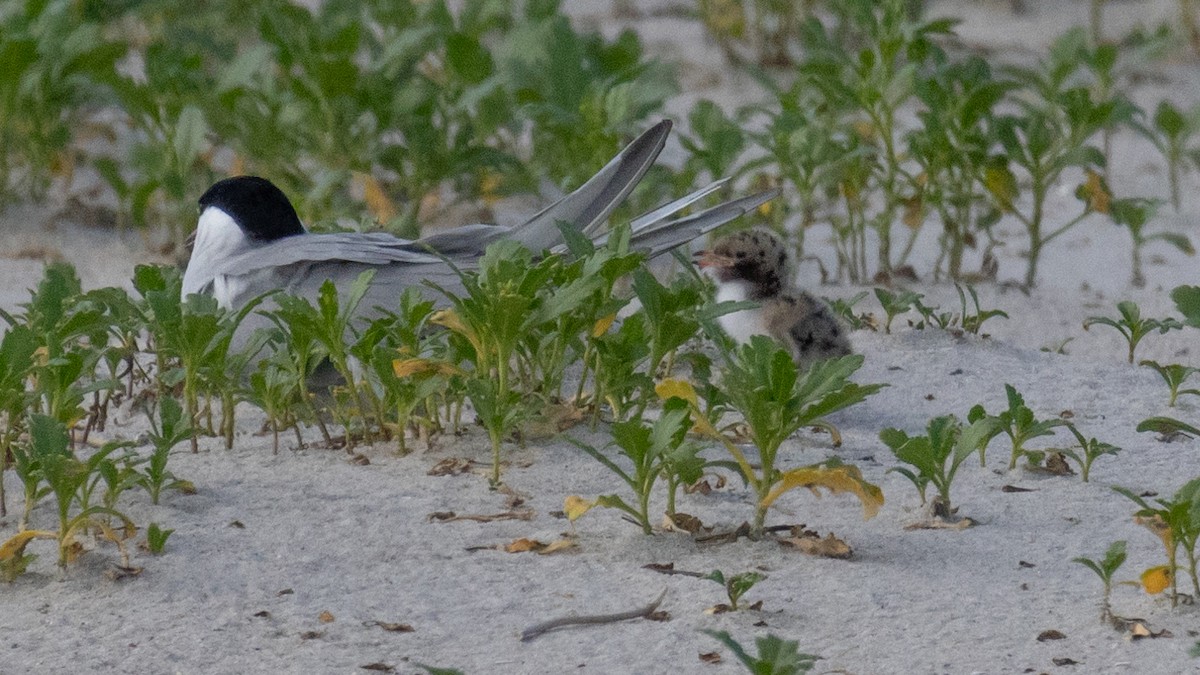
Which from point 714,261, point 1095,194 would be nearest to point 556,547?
point 714,261

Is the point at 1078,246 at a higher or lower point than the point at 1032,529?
higher

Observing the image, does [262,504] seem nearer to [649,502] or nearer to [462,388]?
[462,388]

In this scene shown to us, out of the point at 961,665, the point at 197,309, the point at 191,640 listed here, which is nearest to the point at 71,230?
the point at 197,309

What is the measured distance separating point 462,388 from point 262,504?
0.45 meters

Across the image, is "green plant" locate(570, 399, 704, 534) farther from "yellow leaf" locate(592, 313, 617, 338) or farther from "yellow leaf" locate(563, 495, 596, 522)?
"yellow leaf" locate(592, 313, 617, 338)

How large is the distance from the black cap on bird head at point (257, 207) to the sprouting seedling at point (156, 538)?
69.1 inches

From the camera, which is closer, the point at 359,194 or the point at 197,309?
the point at 197,309

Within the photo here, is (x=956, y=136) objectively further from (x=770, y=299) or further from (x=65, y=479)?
(x=65, y=479)

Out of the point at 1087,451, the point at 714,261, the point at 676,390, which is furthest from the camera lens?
the point at 714,261

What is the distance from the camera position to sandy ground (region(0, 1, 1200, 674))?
271 centimetres

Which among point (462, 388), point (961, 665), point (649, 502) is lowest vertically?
point (961, 665)

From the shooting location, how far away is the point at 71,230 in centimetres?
616

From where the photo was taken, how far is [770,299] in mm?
4469

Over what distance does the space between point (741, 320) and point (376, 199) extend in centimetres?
178
